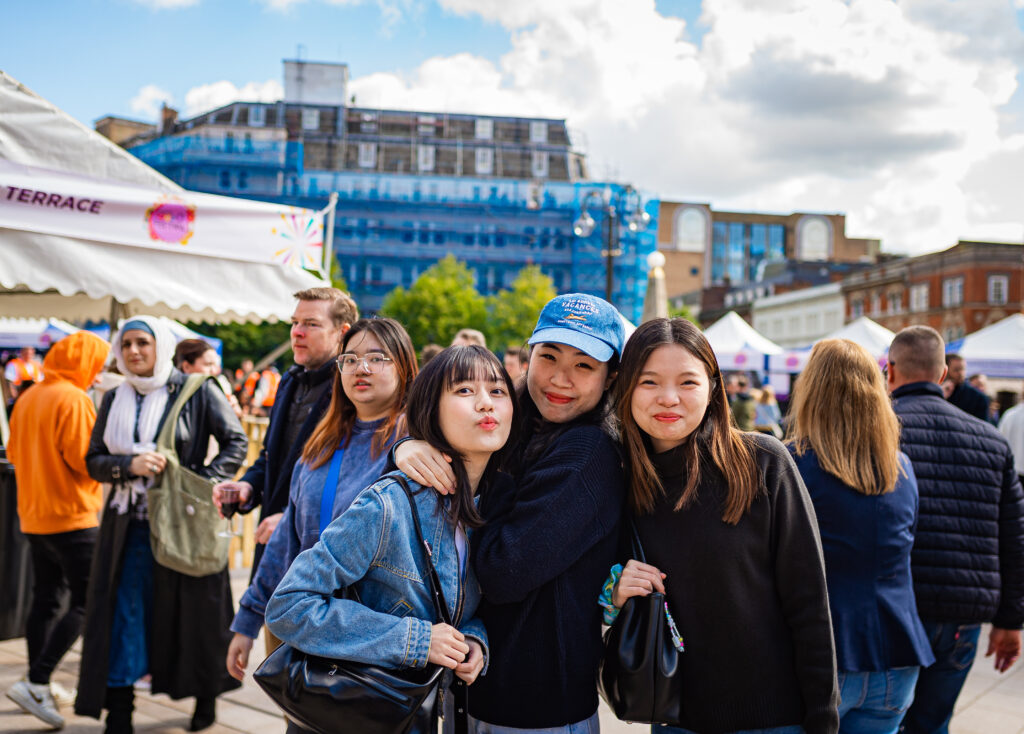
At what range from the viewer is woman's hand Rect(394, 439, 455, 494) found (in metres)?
1.92

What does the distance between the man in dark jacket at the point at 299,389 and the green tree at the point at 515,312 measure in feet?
165

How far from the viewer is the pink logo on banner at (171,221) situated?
4.42 metres

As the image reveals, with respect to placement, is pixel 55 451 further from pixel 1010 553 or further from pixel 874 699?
pixel 1010 553

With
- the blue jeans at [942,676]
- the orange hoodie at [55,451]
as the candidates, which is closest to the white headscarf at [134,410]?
the orange hoodie at [55,451]

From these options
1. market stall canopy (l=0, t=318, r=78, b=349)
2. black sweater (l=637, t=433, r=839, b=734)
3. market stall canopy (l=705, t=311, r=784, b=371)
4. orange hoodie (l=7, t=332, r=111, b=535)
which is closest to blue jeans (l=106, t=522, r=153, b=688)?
orange hoodie (l=7, t=332, r=111, b=535)

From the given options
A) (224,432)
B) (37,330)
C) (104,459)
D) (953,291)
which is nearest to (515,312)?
(953,291)

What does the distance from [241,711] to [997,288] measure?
5517 cm

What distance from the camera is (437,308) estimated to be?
5462 cm

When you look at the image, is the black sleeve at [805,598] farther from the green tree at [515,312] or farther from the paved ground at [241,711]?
the green tree at [515,312]

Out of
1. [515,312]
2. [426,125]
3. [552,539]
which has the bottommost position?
[552,539]

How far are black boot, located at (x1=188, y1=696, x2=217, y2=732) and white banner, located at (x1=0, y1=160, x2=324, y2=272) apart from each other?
2362mm

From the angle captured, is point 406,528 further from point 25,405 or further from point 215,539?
point 25,405

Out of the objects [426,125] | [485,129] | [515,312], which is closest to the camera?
[515,312]

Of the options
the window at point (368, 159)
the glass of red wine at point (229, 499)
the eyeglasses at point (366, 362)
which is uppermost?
the window at point (368, 159)
